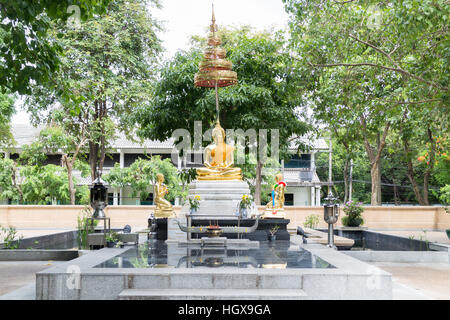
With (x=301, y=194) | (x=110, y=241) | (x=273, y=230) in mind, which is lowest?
(x=110, y=241)

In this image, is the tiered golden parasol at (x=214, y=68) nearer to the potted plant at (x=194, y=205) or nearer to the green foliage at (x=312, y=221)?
the potted plant at (x=194, y=205)

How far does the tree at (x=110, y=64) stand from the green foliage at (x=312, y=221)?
8.69 meters

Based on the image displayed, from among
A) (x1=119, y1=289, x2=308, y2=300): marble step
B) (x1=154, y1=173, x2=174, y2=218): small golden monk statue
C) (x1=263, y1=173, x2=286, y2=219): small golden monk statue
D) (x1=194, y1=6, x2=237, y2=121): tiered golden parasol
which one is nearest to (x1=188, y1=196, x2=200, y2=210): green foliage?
(x1=154, y1=173, x2=174, y2=218): small golden monk statue

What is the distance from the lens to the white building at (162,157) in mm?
30781

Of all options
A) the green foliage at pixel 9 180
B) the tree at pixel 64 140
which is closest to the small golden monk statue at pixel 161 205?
the tree at pixel 64 140

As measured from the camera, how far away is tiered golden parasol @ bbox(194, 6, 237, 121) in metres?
14.4

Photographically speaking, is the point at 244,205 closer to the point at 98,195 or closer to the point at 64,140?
the point at 98,195

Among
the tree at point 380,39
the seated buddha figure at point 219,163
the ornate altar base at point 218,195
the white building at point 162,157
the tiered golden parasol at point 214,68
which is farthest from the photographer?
the white building at point 162,157

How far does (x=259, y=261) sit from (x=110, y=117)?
17032mm

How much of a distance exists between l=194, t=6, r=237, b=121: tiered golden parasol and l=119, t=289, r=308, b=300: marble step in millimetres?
9004

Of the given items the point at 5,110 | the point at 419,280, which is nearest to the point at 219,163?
the point at 419,280

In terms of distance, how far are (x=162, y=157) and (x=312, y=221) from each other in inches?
573

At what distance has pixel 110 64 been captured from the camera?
73.2ft

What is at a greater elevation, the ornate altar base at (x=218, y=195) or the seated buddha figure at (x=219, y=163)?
the seated buddha figure at (x=219, y=163)
